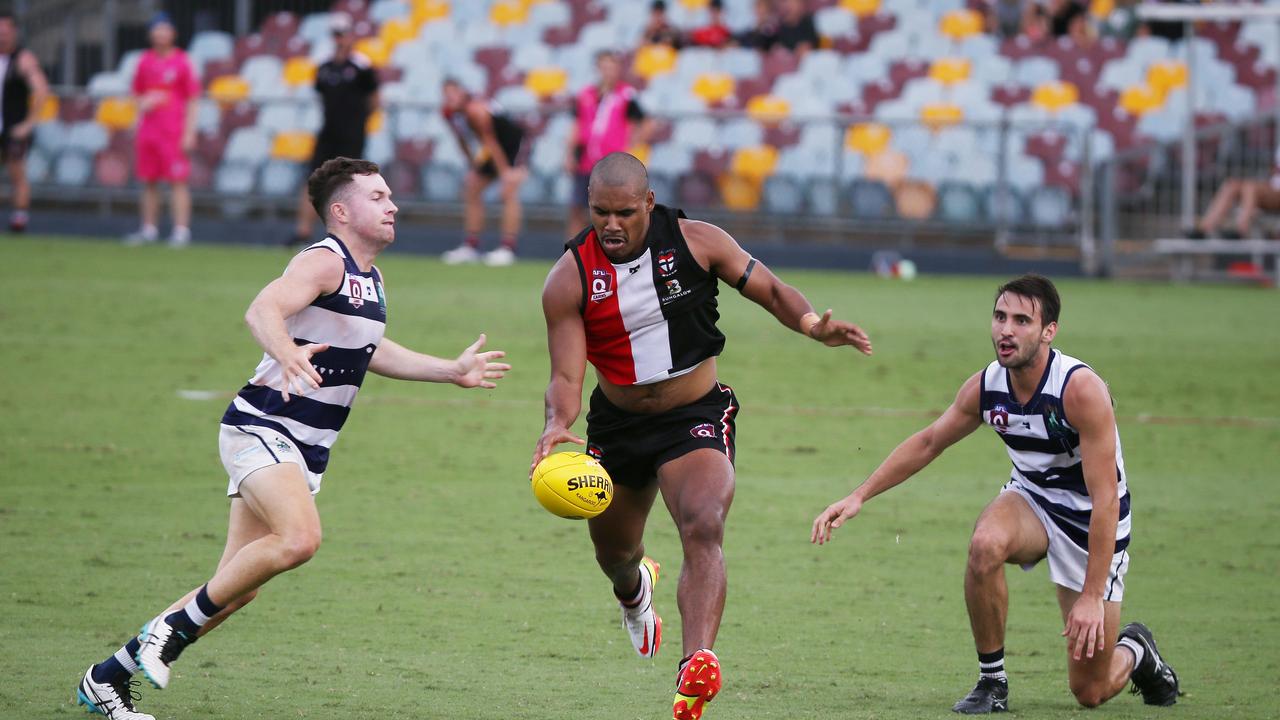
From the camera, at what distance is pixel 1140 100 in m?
24.9

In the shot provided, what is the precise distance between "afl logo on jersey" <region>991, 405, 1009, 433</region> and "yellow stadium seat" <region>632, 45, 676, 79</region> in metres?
20.0

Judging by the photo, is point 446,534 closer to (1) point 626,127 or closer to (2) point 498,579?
(2) point 498,579

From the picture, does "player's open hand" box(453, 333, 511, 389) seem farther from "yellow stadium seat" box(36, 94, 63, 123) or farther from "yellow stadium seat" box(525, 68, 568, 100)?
"yellow stadium seat" box(525, 68, 568, 100)

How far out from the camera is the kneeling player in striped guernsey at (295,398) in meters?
5.94

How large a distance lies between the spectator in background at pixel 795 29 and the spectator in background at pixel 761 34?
0.41 feet

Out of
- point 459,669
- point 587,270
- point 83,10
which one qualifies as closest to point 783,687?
point 459,669

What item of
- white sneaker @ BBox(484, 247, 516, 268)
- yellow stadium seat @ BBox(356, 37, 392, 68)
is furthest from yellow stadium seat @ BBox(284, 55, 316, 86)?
white sneaker @ BBox(484, 247, 516, 268)

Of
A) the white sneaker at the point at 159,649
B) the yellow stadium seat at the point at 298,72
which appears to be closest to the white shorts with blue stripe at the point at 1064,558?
the white sneaker at the point at 159,649

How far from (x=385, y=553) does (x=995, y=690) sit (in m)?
3.68

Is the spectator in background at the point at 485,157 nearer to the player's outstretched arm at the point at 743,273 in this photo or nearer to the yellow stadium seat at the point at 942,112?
the yellow stadium seat at the point at 942,112

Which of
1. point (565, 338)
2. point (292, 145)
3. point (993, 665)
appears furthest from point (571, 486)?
point (292, 145)

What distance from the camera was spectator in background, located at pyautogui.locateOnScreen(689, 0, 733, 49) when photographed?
26531 mm

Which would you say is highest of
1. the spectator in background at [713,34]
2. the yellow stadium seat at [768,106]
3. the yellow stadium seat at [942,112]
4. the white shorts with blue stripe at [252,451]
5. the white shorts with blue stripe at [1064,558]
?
the white shorts with blue stripe at [252,451]

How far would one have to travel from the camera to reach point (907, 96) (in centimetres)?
2498
